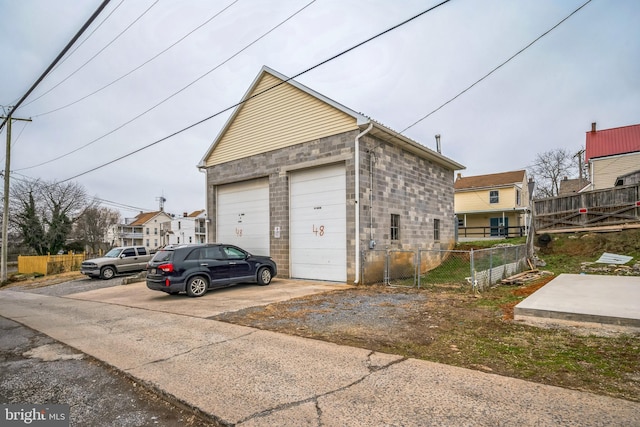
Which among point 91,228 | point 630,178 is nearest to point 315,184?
point 630,178

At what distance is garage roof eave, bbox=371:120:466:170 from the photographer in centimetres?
1208

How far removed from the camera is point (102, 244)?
58.5 meters

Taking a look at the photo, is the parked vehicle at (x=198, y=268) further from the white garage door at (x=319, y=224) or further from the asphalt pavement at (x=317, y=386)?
the asphalt pavement at (x=317, y=386)

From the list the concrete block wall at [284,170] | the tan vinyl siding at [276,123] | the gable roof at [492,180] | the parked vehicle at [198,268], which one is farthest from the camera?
the gable roof at [492,180]

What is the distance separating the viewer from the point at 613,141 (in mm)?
25844

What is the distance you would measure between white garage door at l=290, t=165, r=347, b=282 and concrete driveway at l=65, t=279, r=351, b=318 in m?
0.54

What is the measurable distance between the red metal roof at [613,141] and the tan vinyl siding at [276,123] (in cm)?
2454

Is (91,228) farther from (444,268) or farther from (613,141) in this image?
(613,141)

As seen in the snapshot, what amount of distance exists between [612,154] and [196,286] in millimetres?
30022

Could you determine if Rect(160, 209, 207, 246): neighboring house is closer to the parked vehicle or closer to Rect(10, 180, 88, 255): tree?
Rect(10, 180, 88, 255): tree

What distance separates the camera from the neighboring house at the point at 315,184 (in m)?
11.9

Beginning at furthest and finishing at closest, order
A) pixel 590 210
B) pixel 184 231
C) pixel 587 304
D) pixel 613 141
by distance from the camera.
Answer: pixel 184 231 → pixel 613 141 → pixel 590 210 → pixel 587 304

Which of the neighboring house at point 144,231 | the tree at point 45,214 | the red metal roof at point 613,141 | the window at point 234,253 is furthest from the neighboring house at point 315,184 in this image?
the neighboring house at point 144,231

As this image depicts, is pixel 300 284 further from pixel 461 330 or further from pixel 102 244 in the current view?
pixel 102 244
